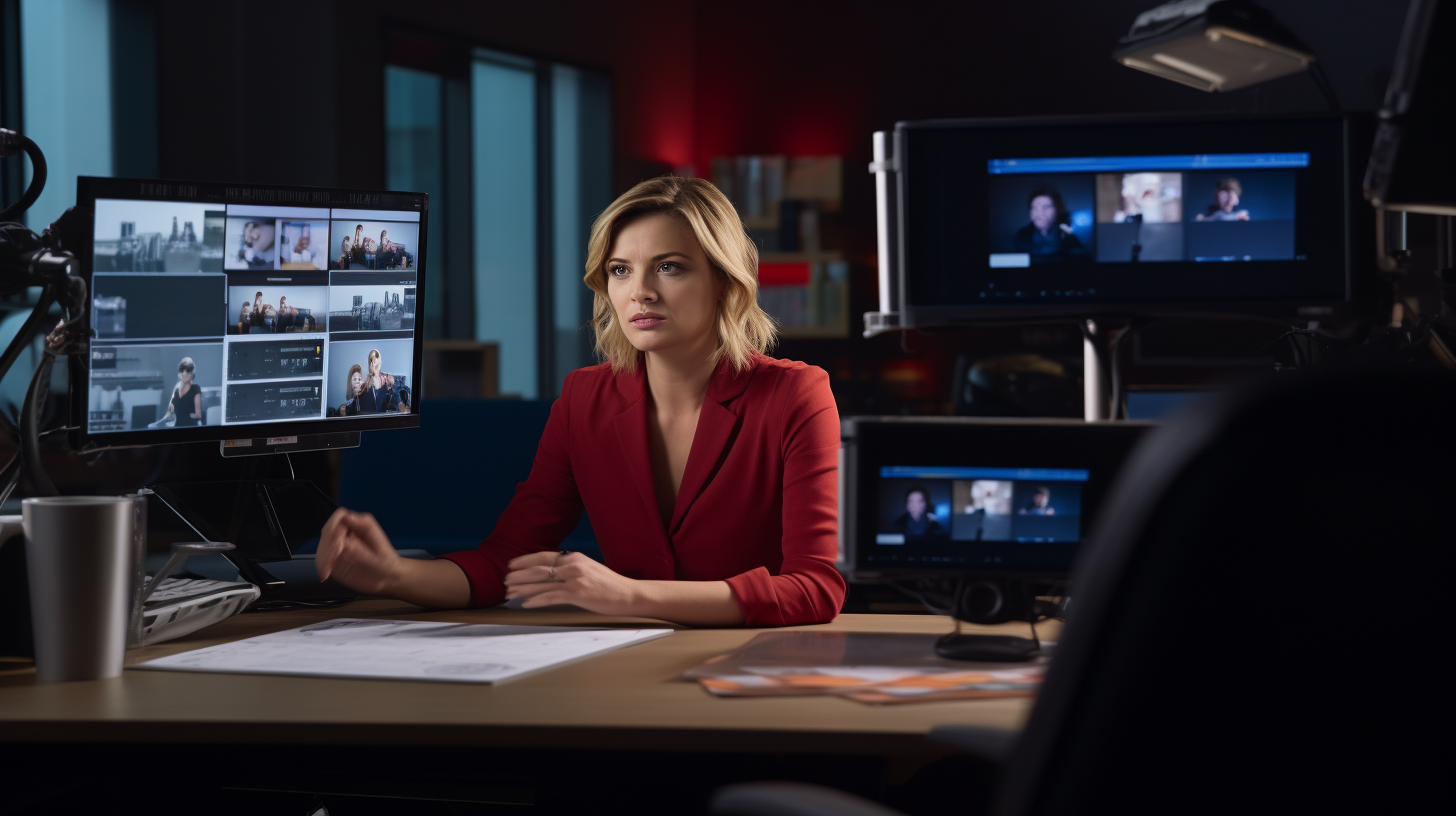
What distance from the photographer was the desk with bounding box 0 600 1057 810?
1.00m

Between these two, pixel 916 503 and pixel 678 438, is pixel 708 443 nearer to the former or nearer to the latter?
pixel 678 438

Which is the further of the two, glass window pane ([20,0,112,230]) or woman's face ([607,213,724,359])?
glass window pane ([20,0,112,230])

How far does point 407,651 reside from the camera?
1297 mm

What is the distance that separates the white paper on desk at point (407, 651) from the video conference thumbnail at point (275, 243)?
468 millimetres

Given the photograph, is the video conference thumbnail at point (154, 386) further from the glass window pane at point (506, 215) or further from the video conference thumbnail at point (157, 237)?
the glass window pane at point (506, 215)

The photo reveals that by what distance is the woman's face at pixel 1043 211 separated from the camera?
1.53m

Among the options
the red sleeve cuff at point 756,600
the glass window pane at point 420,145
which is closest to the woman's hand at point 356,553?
the red sleeve cuff at point 756,600

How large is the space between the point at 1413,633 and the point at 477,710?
2.43ft

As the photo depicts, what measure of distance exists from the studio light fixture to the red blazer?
65cm

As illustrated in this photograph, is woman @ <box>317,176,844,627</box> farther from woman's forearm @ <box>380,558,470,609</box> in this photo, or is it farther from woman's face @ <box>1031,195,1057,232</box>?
woman's face @ <box>1031,195,1057,232</box>

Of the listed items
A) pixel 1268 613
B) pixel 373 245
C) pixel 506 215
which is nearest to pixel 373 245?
pixel 373 245

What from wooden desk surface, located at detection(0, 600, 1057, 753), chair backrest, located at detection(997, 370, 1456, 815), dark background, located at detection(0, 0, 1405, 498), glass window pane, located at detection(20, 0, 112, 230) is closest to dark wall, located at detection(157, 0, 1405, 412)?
dark background, located at detection(0, 0, 1405, 498)

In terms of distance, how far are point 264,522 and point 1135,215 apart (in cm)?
127

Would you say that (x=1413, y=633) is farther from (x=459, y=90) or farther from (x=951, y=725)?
(x=459, y=90)
